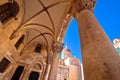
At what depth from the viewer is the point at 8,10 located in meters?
6.68

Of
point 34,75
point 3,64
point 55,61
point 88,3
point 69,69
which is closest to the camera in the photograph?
point 88,3

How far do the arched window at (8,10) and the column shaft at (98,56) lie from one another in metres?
6.10

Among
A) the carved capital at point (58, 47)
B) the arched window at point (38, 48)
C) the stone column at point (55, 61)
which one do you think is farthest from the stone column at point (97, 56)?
the arched window at point (38, 48)

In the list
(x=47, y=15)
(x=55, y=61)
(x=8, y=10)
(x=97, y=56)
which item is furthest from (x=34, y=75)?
(x=97, y=56)

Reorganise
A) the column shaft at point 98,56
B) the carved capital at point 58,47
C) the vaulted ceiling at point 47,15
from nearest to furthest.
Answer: the column shaft at point 98,56, the carved capital at point 58,47, the vaulted ceiling at point 47,15

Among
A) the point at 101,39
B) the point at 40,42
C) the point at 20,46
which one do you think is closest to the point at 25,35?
the point at 20,46

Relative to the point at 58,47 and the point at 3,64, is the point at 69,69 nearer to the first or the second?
the point at 3,64

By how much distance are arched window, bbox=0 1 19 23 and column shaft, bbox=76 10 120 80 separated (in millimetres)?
6101

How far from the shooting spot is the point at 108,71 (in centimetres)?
134

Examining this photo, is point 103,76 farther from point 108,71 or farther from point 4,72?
point 4,72

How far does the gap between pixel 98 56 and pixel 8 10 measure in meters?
6.99

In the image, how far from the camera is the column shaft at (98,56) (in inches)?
53.2

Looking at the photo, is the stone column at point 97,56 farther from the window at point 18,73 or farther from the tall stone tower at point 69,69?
the tall stone tower at point 69,69

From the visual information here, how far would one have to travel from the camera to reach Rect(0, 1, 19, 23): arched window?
6.29 metres
